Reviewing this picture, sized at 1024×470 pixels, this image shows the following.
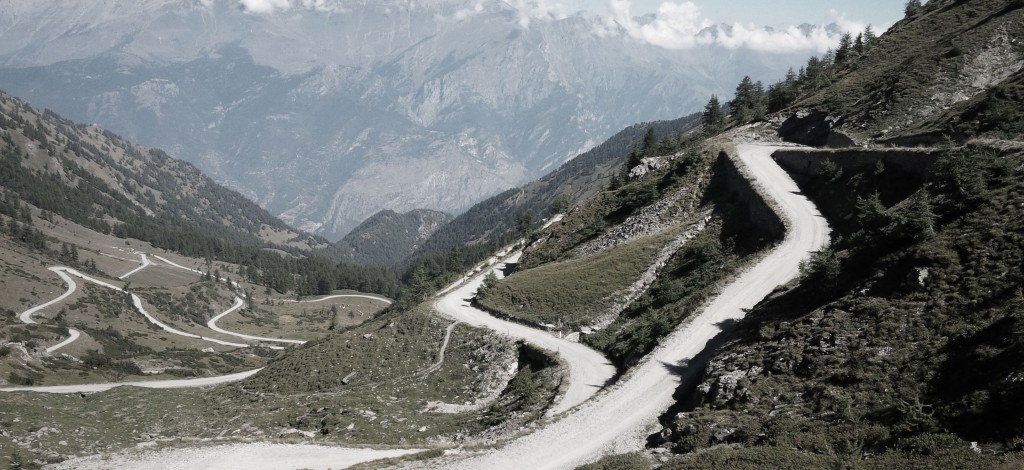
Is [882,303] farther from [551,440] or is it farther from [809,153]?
[809,153]

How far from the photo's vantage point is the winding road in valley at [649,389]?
27375mm

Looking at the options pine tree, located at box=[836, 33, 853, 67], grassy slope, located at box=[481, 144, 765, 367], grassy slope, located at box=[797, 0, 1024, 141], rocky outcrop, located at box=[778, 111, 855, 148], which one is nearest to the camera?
grassy slope, located at box=[481, 144, 765, 367]

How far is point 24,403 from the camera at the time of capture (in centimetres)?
4703

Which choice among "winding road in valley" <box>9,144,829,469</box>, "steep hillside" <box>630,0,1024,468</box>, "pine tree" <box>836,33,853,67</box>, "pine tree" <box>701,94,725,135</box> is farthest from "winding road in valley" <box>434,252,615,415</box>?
"pine tree" <box>836,33,853,67</box>

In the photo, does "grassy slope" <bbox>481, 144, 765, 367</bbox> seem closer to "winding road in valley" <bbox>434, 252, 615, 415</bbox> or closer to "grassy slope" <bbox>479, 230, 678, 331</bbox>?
"grassy slope" <bbox>479, 230, 678, 331</bbox>

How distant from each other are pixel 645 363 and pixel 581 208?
52066 mm

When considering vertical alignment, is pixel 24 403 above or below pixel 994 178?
above

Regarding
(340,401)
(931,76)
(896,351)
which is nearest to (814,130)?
(931,76)

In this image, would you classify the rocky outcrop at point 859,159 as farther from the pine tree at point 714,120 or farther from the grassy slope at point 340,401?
the pine tree at point 714,120

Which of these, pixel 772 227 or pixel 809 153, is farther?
pixel 809 153

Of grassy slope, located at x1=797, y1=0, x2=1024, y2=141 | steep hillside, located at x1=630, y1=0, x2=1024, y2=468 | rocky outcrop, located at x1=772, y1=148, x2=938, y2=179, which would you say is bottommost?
steep hillside, located at x1=630, y1=0, x2=1024, y2=468

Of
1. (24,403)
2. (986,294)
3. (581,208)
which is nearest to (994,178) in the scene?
(986,294)

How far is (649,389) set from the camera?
3253cm

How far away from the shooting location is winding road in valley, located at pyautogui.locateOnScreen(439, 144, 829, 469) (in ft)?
89.8
